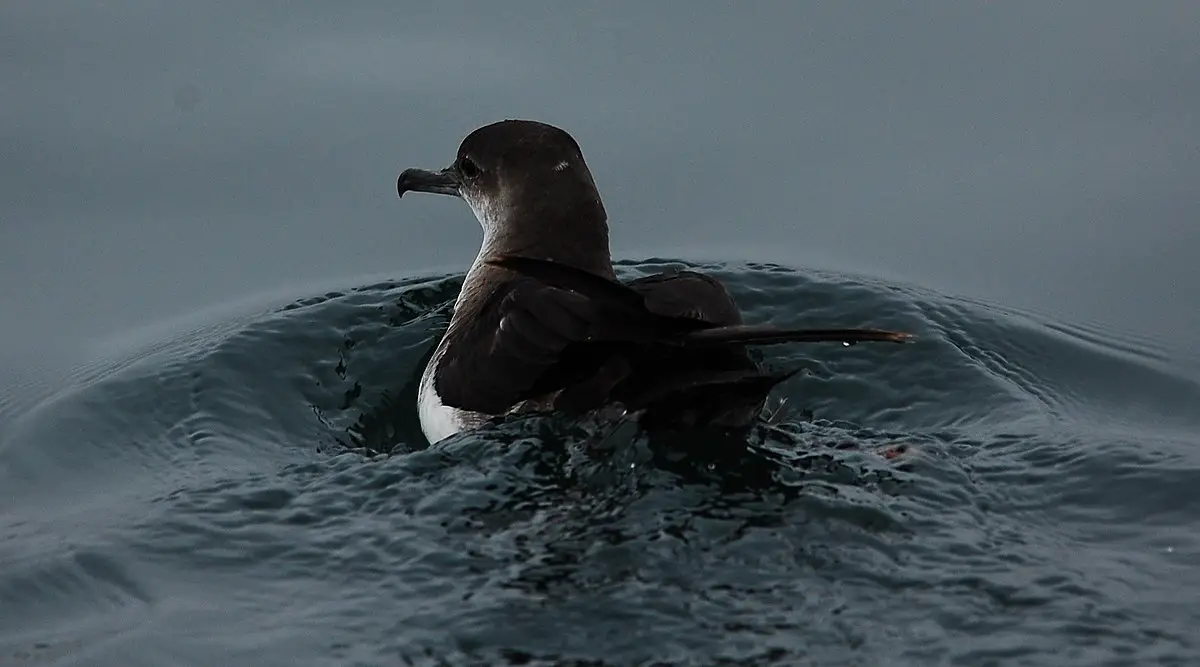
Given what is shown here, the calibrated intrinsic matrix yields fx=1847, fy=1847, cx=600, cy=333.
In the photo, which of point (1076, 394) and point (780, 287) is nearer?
point (1076, 394)

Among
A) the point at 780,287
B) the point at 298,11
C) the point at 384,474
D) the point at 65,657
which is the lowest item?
the point at 65,657

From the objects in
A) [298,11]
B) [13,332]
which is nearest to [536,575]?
[13,332]

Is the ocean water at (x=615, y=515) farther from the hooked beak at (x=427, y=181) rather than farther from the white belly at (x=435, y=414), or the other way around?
the hooked beak at (x=427, y=181)

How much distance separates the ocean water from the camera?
20.8ft

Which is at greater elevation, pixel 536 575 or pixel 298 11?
pixel 298 11

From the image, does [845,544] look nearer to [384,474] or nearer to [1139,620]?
[1139,620]

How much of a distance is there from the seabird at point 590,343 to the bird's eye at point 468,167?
2.25 ft

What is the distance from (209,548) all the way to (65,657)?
865 mm

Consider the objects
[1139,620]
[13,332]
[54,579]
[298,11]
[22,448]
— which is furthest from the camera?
[298,11]

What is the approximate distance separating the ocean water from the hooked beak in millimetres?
932

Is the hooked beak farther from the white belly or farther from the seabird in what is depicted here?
the white belly

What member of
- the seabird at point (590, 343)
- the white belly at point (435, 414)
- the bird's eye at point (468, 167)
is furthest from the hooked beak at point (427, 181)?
the white belly at point (435, 414)

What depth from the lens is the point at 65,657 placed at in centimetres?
652

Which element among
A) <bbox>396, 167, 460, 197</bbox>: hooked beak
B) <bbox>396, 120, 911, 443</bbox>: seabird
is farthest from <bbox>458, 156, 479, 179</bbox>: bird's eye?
<bbox>396, 120, 911, 443</bbox>: seabird
